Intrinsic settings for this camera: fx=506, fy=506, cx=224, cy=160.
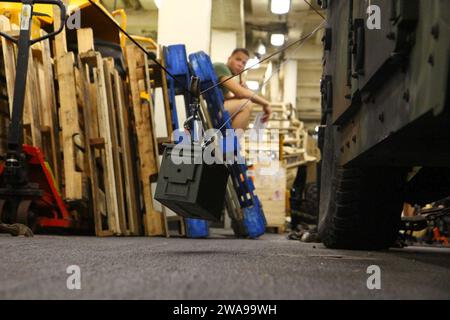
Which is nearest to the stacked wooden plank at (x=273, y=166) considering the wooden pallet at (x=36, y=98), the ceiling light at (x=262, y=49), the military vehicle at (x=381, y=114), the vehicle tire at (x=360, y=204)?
the wooden pallet at (x=36, y=98)

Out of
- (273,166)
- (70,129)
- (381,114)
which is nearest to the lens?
(381,114)

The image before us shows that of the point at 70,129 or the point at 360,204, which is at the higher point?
the point at 70,129

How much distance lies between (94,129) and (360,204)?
2792 mm

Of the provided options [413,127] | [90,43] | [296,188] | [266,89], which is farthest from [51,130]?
[266,89]

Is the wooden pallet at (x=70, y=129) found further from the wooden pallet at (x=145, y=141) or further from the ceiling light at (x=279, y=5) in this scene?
the ceiling light at (x=279, y=5)

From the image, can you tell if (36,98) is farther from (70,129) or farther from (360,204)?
(360,204)

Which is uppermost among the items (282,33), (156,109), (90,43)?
(282,33)

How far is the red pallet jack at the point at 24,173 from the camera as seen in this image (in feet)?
12.3

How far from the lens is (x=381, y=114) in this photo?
1745 mm

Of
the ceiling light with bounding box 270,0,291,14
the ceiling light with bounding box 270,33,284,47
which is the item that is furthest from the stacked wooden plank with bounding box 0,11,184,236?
the ceiling light with bounding box 270,33,284,47

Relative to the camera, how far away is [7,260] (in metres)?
1.90

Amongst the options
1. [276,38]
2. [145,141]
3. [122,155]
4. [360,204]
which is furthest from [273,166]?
[276,38]
